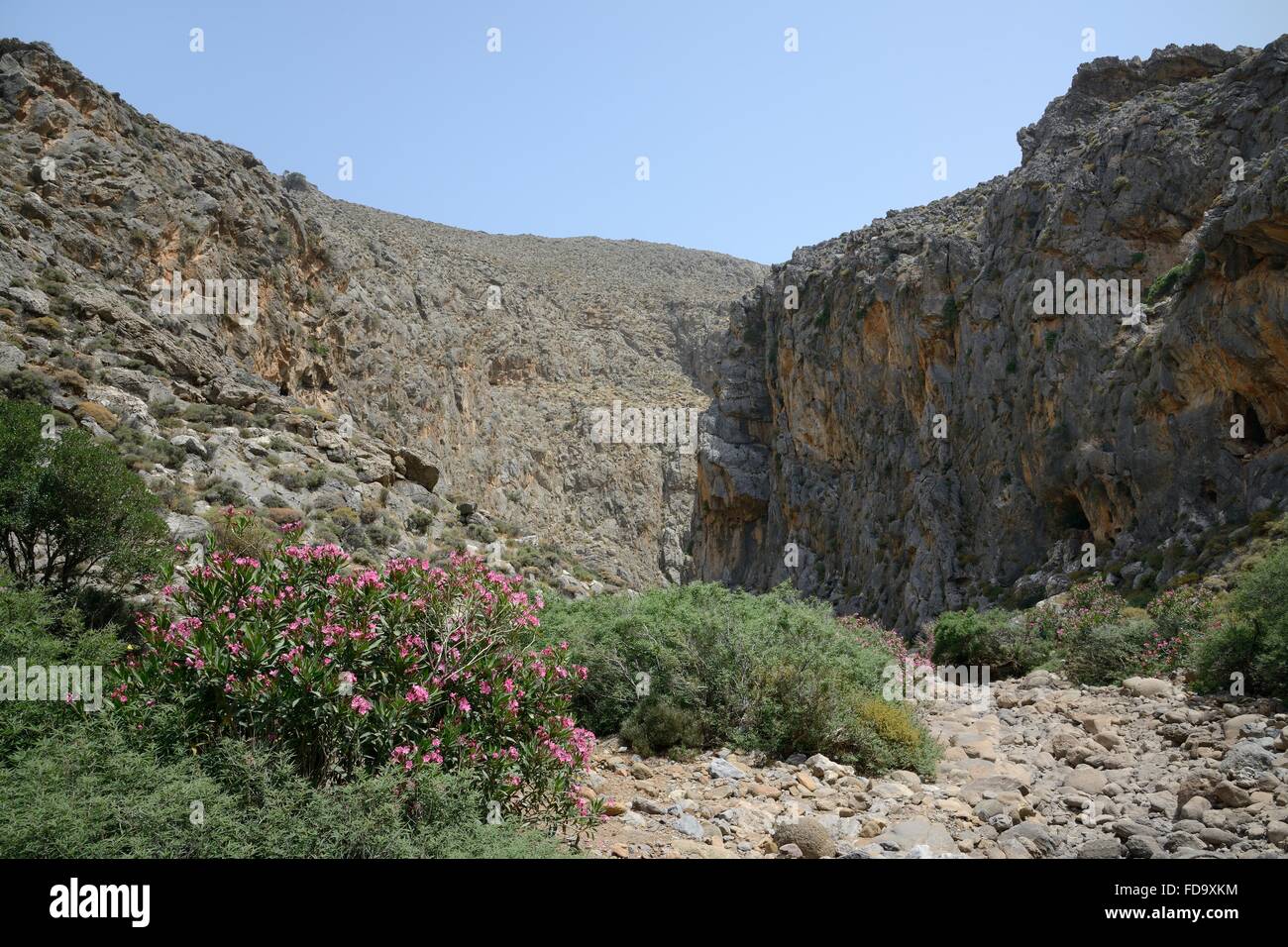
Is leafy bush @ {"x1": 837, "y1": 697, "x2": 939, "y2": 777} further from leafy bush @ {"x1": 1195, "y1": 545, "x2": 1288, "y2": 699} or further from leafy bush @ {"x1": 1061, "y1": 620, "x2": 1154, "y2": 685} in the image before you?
leafy bush @ {"x1": 1061, "y1": 620, "x2": 1154, "y2": 685}

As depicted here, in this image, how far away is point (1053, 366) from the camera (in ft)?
82.9

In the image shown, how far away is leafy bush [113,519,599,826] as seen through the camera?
5.36 m

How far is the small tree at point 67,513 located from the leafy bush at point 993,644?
15457mm

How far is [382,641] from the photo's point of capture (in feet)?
19.6

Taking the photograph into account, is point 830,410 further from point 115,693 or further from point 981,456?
point 115,693

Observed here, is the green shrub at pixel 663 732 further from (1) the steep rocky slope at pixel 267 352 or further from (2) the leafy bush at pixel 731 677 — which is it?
(1) the steep rocky slope at pixel 267 352

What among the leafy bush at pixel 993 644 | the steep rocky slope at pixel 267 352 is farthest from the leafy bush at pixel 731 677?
the steep rocky slope at pixel 267 352

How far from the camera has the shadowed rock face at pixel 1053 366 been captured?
18016 mm

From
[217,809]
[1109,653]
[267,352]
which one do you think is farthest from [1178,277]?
[267,352]

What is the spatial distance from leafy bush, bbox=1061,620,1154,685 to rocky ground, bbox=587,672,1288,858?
3.16m

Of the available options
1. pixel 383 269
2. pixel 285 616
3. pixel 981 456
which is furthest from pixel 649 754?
pixel 383 269

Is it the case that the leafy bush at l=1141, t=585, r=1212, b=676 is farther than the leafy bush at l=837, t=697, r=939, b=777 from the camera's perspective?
Yes

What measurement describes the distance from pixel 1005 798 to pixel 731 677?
292 centimetres

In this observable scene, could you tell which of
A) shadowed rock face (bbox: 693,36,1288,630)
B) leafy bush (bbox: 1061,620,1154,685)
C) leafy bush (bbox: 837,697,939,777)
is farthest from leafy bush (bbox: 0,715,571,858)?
shadowed rock face (bbox: 693,36,1288,630)
